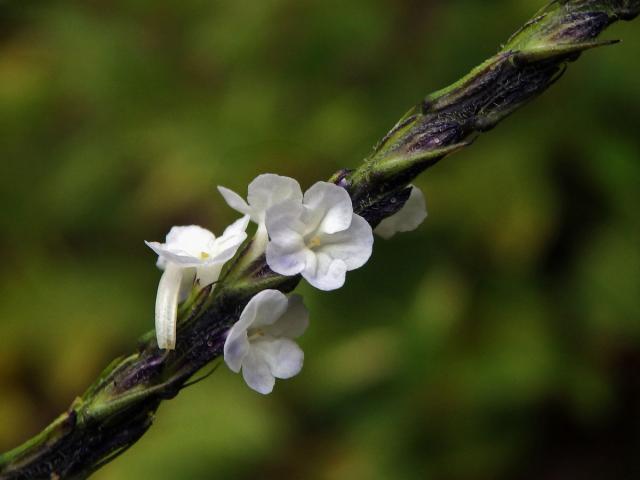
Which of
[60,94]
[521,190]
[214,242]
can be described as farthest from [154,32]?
[214,242]

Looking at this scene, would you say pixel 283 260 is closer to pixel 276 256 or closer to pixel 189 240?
pixel 276 256

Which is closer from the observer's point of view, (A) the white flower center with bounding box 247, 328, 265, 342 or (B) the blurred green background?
(A) the white flower center with bounding box 247, 328, 265, 342

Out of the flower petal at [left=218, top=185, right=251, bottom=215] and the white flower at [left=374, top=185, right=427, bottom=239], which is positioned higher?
the flower petal at [left=218, top=185, right=251, bottom=215]

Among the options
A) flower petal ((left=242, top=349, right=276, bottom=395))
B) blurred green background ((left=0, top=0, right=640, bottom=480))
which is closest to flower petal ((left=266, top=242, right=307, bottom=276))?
flower petal ((left=242, top=349, right=276, bottom=395))

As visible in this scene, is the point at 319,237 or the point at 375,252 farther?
the point at 375,252

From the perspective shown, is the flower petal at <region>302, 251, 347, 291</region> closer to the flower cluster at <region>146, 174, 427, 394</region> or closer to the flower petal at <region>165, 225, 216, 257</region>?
the flower cluster at <region>146, 174, 427, 394</region>

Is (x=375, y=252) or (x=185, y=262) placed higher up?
(x=185, y=262)

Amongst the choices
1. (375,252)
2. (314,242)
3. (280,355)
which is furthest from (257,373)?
(375,252)
